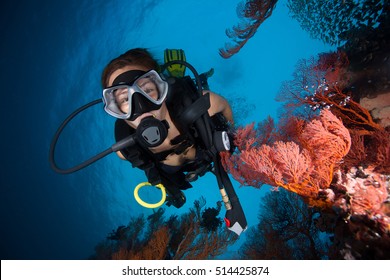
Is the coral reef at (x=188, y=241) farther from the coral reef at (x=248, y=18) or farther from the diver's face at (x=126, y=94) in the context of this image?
the coral reef at (x=248, y=18)

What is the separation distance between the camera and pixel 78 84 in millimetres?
17578

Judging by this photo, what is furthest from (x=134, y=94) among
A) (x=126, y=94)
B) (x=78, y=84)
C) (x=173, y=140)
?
(x=78, y=84)

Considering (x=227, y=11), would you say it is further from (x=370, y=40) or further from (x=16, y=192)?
(x=16, y=192)

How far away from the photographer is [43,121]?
66.7ft

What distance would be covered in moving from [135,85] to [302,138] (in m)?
2.22

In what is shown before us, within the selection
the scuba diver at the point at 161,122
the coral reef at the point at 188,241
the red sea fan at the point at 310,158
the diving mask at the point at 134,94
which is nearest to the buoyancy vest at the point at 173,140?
the scuba diver at the point at 161,122

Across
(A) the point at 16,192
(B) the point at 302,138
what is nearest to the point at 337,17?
(B) the point at 302,138

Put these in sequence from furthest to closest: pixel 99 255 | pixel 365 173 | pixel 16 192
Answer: pixel 16 192, pixel 99 255, pixel 365 173

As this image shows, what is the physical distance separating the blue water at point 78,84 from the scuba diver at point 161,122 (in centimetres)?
105

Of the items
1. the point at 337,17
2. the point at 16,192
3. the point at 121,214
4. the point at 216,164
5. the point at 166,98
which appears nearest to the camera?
the point at 216,164

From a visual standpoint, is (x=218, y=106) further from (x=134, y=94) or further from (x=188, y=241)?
(x=188, y=241)

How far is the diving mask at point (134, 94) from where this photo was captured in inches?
117

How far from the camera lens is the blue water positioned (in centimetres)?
1502

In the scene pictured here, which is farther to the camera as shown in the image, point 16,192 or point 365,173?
point 16,192
